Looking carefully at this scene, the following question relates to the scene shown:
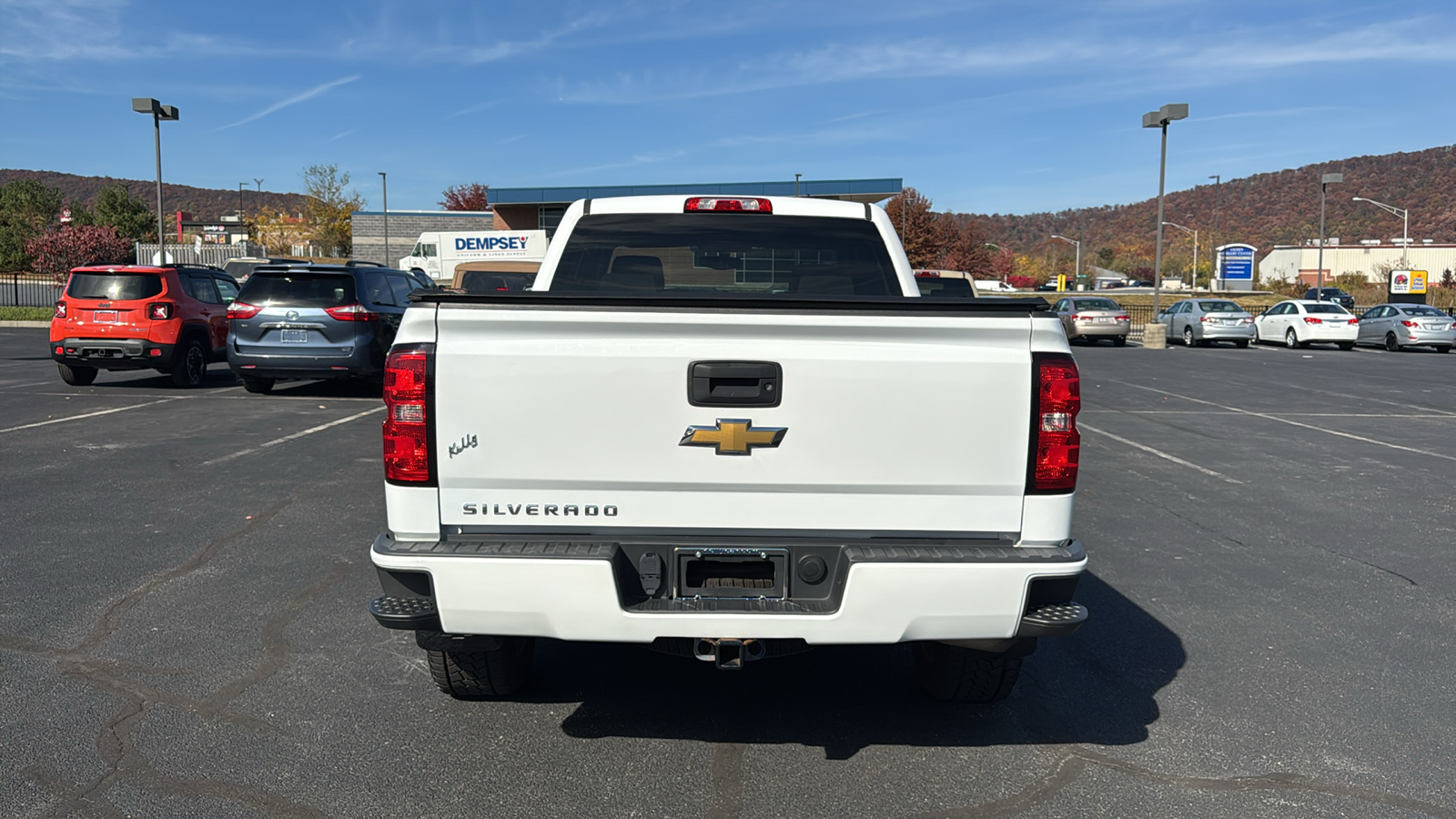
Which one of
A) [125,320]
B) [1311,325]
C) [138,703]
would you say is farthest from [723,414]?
[1311,325]

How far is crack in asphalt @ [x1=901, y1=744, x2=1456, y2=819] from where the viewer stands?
Answer: 11.2ft

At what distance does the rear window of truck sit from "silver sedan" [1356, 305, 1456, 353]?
99.9 feet

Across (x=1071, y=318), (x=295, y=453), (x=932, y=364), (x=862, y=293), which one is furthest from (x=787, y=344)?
(x=1071, y=318)

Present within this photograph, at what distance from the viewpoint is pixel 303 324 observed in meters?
13.6

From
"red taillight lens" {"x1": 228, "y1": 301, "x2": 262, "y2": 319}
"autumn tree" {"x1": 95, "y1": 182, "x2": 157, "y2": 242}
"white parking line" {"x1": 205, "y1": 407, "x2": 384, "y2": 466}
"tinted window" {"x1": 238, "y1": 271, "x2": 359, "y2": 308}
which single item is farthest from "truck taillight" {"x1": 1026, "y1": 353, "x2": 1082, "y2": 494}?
"autumn tree" {"x1": 95, "y1": 182, "x2": 157, "y2": 242}

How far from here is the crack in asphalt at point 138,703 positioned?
3420 mm

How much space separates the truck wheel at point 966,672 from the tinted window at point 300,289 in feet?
36.6

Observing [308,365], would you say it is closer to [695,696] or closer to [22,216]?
[695,696]

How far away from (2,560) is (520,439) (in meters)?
4.52

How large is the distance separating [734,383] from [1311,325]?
32537mm

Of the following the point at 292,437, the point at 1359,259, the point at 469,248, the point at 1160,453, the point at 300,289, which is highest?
the point at 1359,259

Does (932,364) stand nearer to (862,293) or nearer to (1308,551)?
(862,293)

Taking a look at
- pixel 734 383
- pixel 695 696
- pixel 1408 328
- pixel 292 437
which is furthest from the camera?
pixel 1408 328

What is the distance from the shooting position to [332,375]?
45.0 ft
